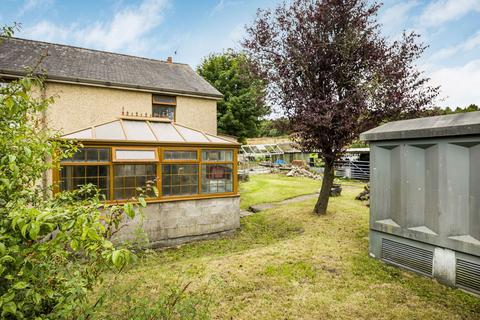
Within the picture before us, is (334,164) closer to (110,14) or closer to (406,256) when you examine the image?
(406,256)

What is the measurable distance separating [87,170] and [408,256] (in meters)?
8.01

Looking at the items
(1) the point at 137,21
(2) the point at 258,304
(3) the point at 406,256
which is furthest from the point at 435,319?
(1) the point at 137,21

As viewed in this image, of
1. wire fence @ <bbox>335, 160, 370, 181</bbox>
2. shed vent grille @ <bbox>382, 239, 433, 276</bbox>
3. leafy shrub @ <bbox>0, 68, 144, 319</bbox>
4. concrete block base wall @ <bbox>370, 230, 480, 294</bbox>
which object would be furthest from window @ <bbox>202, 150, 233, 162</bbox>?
wire fence @ <bbox>335, 160, 370, 181</bbox>

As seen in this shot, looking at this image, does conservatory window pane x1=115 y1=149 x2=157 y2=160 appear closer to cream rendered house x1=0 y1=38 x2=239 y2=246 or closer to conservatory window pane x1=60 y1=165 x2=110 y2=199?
cream rendered house x1=0 y1=38 x2=239 y2=246

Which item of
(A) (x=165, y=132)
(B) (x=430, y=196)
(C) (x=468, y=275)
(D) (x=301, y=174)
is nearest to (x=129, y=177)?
(A) (x=165, y=132)

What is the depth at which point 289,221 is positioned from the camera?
10.3 meters

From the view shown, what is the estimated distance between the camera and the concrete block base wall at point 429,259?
436cm

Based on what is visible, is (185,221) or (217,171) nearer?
(185,221)

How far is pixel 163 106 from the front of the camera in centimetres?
1349

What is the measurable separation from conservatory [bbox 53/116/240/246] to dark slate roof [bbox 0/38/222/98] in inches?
169

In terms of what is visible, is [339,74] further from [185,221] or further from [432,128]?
[185,221]

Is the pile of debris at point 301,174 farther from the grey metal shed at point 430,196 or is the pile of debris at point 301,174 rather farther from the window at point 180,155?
→ the grey metal shed at point 430,196

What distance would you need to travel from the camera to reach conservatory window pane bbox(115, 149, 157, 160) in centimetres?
776

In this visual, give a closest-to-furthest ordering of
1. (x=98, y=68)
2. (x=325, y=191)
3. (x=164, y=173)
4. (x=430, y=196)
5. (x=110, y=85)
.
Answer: (x=430, y=196) < (x=164, y=173) < (x=325, y=191) < (x=110, y=85) < (x=98, y=68)
